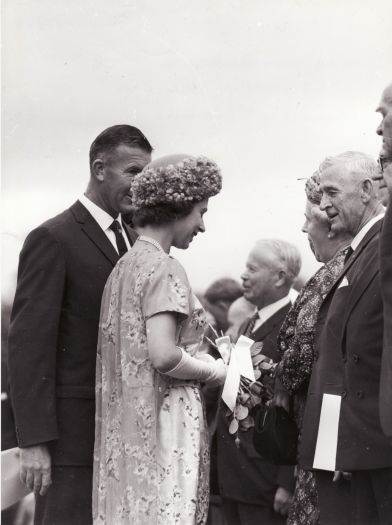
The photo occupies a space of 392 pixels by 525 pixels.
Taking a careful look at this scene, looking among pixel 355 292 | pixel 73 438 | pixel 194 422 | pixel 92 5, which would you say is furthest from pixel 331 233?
pixel 92 5

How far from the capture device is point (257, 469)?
5.27 m

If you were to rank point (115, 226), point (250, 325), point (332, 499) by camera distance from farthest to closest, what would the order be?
point (250, 325) < point (115, 226) < point (332, 499)

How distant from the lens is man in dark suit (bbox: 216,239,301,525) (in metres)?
5.21

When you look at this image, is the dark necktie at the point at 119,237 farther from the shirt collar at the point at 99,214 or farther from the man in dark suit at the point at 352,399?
the man in dark suit at the point at 352,399

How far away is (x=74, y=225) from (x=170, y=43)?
155 cm

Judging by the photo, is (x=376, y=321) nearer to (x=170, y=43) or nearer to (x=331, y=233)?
(x=331, y=233)

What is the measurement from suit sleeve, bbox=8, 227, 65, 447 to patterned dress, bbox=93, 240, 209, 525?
253 millimetres

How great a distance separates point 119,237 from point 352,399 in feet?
4.82

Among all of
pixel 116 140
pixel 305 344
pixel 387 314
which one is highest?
pixel 116 140

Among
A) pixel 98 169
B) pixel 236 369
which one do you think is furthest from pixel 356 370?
pixel 98 169

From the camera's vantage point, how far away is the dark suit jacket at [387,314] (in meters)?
2.73

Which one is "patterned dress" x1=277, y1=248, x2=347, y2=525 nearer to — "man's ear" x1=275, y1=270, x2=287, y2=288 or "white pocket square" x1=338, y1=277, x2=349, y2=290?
"white pocket square" x1=338, y1=277, x2=349, y2=290

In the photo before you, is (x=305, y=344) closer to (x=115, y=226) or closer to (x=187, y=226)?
(x=187, y=226)

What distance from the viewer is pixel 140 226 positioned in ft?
12.8
